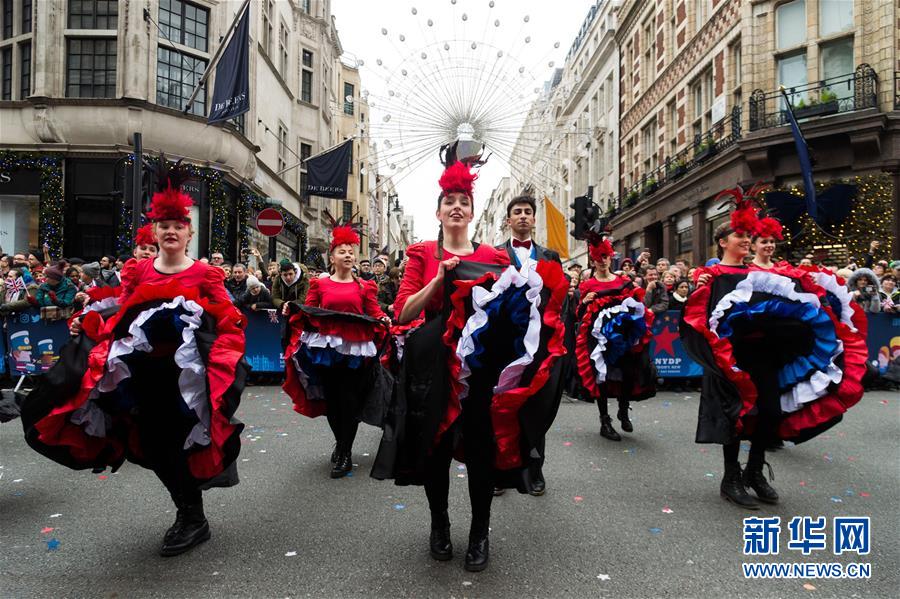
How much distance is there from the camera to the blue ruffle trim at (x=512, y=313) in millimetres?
2939

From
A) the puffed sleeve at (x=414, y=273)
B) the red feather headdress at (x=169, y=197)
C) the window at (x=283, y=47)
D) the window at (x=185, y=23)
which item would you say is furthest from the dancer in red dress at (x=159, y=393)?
the window at (x=283, y=47)

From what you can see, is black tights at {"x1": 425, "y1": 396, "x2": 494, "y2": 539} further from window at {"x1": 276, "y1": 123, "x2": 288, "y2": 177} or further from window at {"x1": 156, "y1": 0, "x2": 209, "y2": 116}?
window at {"x1": 276, "y1": 123, "x2": 288, "y2": 177}

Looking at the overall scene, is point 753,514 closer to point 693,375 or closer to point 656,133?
point 693,375

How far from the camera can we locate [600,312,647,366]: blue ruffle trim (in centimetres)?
608

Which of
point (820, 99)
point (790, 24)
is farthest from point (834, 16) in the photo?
point (820, 99)

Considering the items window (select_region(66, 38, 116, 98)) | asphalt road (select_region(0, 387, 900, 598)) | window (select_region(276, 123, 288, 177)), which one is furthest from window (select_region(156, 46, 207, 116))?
asphalt road (select_region(0, 387, 900, 598))

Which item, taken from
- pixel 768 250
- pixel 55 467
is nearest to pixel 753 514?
pixel 768 250

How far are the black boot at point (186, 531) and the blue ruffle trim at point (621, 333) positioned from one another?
161 inches

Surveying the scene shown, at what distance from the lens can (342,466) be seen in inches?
191

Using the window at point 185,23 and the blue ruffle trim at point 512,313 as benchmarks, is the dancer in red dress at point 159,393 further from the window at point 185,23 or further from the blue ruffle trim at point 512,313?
the window at point 185,23

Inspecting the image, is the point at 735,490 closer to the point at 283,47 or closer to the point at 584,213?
the point at 584,213

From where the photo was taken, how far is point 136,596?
2840 mm

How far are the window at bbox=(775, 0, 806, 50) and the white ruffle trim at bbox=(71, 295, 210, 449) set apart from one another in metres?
19.9

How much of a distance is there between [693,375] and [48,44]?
60.5ft
